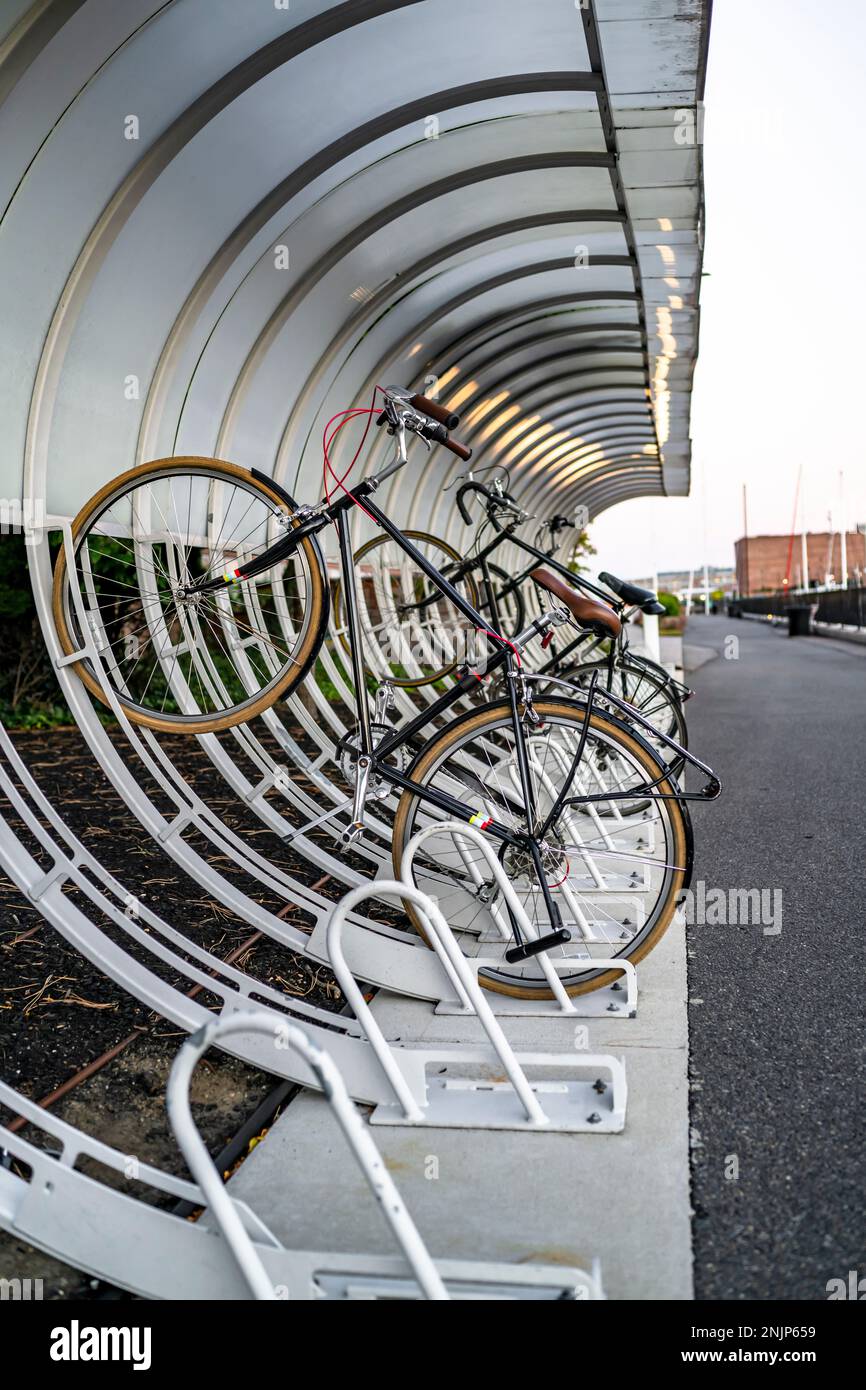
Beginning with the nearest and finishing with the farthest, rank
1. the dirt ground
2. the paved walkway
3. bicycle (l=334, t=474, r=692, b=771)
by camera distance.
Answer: the paved walkway < the dirt ground < bicycle (l=334, t=474, r=692, b=771)

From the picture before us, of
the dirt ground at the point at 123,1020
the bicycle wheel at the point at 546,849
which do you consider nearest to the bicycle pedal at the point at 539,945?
the bicycle wheel at the point at 546,849

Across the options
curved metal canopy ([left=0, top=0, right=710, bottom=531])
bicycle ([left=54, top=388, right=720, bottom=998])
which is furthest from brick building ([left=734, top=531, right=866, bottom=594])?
bicycle ([left=54, top=388, right=720, bottom=998])

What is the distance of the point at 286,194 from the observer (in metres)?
4.56

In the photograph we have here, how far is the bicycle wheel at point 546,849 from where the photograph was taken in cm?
354

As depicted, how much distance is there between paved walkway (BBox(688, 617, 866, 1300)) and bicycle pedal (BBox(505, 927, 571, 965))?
19.3 inches

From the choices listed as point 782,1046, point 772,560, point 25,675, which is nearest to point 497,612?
point 782,1046

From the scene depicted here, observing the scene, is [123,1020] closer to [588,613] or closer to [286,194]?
[588,613]

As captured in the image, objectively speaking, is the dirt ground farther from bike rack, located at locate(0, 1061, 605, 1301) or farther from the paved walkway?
the paved walkway

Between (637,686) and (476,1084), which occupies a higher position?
(637,686)

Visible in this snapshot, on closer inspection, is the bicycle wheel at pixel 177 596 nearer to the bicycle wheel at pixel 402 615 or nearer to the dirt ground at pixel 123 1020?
the dirt ground at pixel 123 1020

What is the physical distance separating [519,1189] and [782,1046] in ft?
3.50

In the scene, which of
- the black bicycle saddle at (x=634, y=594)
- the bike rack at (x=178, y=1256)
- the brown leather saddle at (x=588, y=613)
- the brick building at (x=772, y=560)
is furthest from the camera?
the brick building at (x=772, y=560)

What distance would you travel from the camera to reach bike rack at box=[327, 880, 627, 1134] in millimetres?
2816

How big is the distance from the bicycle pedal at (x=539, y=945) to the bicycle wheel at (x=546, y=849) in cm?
17
